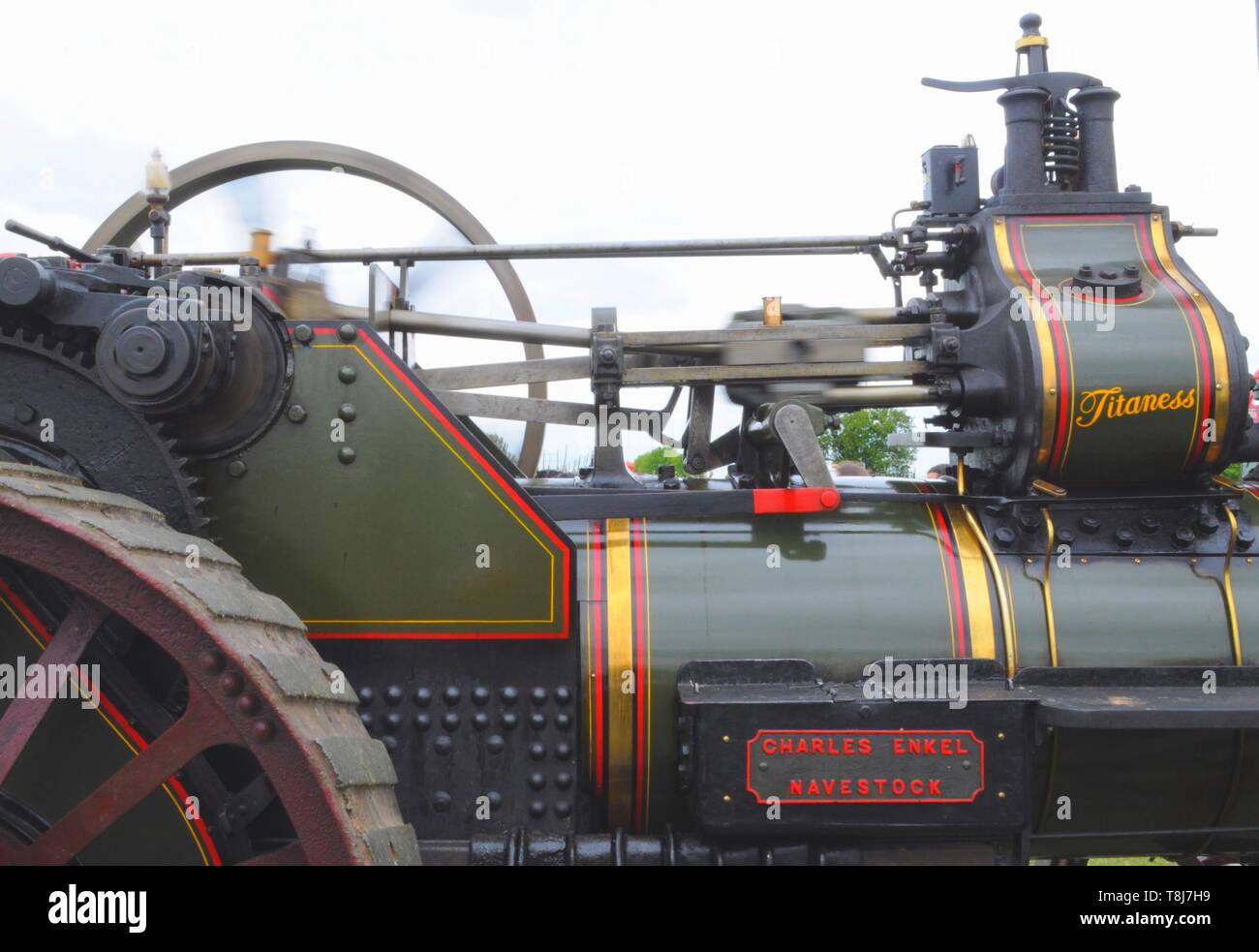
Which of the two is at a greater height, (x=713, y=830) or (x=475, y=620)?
(x=475, y=620)

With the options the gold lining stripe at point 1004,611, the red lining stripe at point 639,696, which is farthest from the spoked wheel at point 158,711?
the gold lining stripe at point 1004,611

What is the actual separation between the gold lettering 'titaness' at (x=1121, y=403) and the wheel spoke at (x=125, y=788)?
238 centimetres

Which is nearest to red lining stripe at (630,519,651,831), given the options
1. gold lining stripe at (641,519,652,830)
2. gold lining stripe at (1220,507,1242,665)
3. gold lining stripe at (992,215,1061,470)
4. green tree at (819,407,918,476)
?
gold lining stripe at (641,519,652,830)

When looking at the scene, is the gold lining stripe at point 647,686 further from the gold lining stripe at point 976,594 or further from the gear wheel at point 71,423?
the gear wheel at point 71,423

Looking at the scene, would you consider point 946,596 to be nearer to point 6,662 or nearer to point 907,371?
point 907,371

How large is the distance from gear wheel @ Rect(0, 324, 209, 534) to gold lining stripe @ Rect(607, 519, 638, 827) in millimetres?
1150

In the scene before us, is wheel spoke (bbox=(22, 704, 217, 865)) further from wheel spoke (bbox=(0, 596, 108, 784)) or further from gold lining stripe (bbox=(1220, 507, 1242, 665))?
gold lining stripe (bbox=(1220, 507, 1242, 665))

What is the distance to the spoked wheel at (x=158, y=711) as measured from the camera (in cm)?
218

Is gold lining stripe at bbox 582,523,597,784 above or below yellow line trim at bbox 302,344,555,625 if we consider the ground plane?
below

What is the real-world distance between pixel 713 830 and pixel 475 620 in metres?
0.82

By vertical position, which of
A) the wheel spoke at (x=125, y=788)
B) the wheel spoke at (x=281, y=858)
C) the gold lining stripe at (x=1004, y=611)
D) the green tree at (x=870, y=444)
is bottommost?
the wheel spoke at (x=281, y=858)

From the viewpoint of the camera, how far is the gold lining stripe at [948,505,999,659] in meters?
2.96
